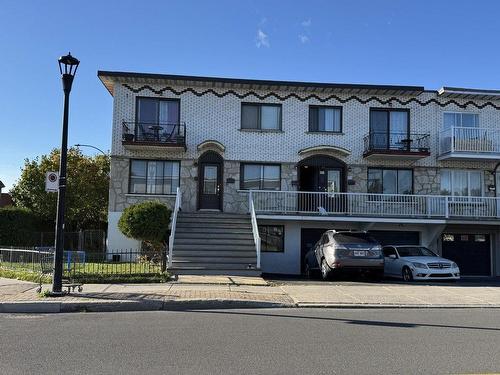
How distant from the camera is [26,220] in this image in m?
26.0

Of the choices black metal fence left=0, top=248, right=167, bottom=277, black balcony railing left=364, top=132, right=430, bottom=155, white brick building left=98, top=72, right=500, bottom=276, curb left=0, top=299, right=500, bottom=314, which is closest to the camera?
curb left=0, top=299, right=500, bottom=314

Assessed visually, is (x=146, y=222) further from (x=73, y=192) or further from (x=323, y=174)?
(x=73, y=192)

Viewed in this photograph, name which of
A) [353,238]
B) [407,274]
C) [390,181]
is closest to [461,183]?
[390,181]

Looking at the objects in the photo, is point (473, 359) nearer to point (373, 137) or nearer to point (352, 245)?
point (352, 245)

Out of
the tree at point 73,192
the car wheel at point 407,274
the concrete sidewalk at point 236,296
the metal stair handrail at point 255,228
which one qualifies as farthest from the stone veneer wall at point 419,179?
the tree at point 73,192

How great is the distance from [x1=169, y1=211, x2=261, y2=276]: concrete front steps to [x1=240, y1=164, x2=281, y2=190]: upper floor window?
2458mm

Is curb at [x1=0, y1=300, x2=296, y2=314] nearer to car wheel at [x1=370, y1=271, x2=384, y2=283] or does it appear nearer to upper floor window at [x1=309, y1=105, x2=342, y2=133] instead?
car wheel at [x1=370, y1=271, x2=384, y2=283]

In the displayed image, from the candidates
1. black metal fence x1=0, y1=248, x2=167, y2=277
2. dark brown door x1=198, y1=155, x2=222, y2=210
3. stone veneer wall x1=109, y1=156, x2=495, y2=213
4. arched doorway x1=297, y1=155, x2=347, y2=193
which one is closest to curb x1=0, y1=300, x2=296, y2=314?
black metal fence x1=0, y1=248, x2=167, y2=277

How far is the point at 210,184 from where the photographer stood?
911 inches

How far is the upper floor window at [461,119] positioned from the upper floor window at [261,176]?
8.33 metres

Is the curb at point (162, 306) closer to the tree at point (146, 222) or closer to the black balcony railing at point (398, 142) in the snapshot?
the tree at point (146, 222)

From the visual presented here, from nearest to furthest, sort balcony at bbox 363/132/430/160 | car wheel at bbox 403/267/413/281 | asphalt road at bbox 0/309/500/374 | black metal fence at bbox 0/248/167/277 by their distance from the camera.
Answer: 1. asphalt road at bbox 0/309/500/374
2. black metal fence at bbox 0/248/167/277
3. car wheel at bbox 403/267/413/281
4. balcony at bbox 363/132/430/160

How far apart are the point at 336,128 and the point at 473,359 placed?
1807cm

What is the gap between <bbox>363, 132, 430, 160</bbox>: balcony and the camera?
22.9 metres
